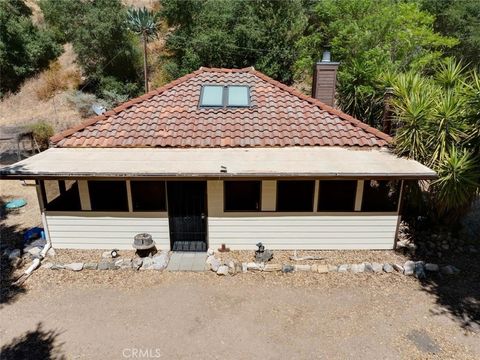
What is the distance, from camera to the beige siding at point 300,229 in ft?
31.2

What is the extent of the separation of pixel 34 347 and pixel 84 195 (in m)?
4.20

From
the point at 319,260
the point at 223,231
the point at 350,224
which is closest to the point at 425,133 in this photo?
the point at 350,224

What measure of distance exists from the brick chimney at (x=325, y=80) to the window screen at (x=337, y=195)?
500 centimetres

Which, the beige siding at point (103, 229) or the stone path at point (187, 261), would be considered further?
the beige siding at point (103, 229)

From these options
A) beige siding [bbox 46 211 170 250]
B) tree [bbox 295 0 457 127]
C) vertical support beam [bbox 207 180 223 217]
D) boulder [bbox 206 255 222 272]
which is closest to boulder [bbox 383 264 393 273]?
boulder [bbox 206 255 222 272]

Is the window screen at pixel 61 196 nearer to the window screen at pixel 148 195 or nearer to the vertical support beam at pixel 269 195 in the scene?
the window screen at pixel 148 195

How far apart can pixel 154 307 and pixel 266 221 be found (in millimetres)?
3895

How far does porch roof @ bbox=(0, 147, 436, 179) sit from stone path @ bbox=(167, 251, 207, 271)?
8.73 feet

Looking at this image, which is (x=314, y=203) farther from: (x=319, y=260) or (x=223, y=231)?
(x=223, y=231)

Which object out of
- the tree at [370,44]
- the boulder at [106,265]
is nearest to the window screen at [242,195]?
the boulder at [106,265]

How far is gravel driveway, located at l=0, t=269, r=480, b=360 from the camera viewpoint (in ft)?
20.8

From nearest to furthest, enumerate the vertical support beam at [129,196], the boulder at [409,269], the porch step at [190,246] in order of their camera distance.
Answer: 1. the boulder at [409,269]
2. the vertical support beam at [129,196]
3. the porch step at [190,246]

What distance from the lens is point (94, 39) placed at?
25.7 meters

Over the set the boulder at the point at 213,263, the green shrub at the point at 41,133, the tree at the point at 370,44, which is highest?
the tree at the point at 370,44
